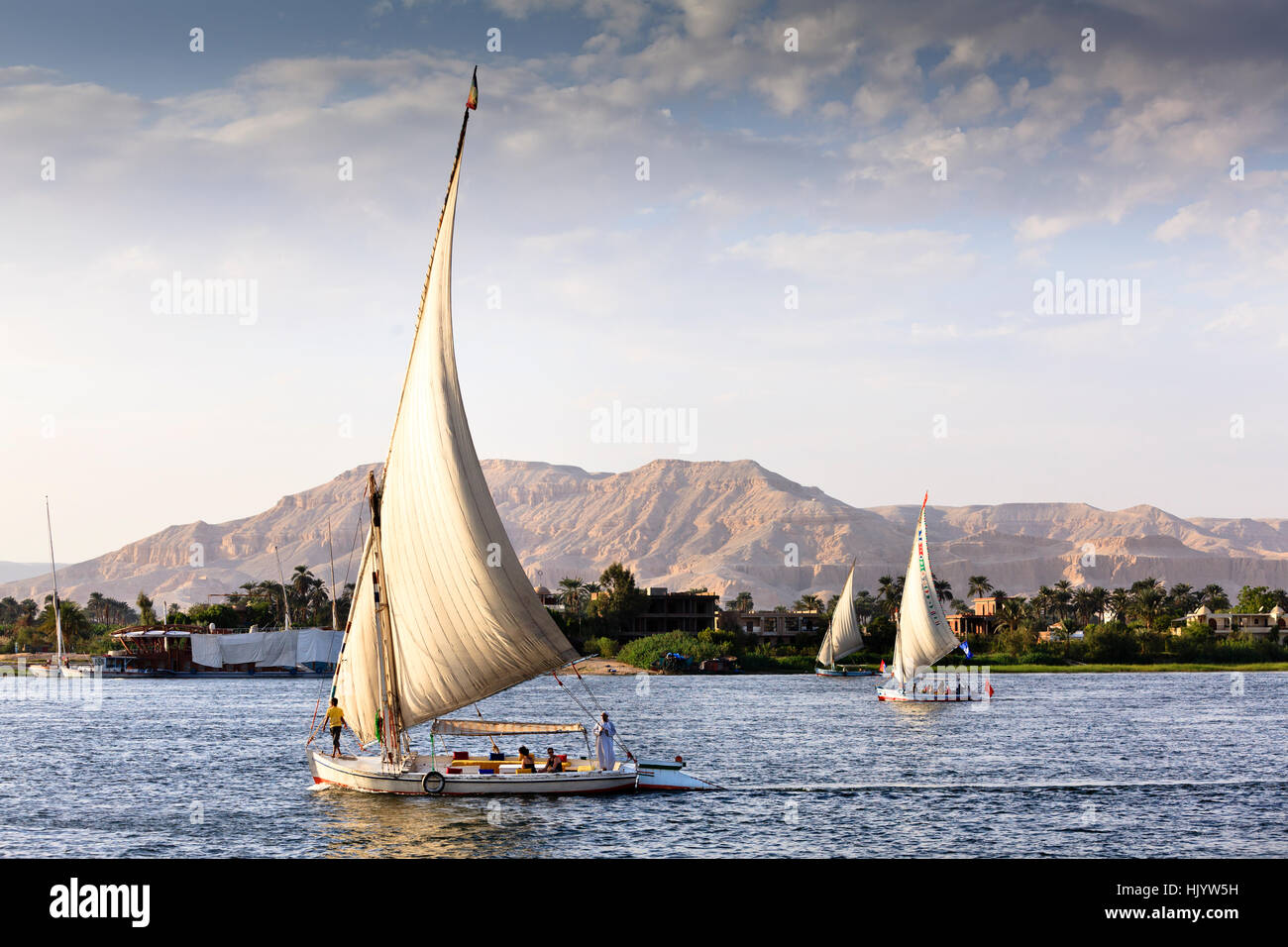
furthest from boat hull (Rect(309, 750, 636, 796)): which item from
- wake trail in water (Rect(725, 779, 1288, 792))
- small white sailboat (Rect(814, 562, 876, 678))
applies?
small white sailboat (Rect(814, 562, 876, 678))

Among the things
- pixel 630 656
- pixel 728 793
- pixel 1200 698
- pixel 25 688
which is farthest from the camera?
pixel 630 656

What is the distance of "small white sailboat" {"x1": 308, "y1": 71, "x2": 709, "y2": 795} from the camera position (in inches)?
1388

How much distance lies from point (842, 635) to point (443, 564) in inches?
4938

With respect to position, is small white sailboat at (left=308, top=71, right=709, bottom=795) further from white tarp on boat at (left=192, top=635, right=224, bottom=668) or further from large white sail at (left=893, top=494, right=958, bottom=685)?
white tarp on boat at (left=192, top=635, right=224, bottom=668)

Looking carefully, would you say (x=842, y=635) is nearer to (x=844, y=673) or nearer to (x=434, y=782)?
(x=844, y=673)

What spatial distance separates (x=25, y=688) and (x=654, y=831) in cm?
13126

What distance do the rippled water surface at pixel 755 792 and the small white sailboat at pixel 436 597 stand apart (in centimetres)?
206

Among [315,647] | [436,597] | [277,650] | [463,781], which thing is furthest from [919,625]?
[277,650]

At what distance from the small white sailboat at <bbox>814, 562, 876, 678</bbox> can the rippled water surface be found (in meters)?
61.9
